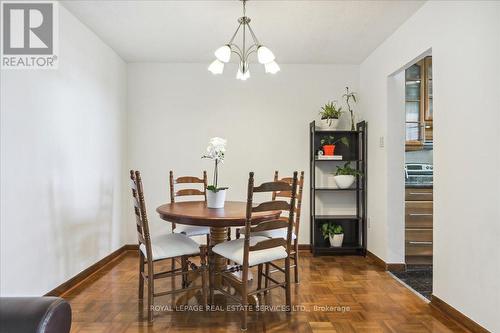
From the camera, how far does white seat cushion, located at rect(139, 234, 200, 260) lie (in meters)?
2.23

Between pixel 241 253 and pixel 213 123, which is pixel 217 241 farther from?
pixel 213 123

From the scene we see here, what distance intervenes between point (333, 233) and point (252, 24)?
2.50 m

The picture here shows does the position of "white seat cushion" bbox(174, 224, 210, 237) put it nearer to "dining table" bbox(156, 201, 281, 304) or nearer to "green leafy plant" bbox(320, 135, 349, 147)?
"dining table" bbox(156, 201, 281, 304)

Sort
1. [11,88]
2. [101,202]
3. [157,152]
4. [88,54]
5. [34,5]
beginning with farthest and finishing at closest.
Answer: [157,152]
[101,202]
[88,54]
[34,5]
[11,88]

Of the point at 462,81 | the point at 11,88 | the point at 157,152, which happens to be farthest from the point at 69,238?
the point at 462,81

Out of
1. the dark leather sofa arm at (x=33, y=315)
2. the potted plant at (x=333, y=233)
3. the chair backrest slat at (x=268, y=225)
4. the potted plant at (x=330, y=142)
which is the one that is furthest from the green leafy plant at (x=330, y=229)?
the dark leather sofa arm at (x=33, y=315)

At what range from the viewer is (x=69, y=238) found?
2.74m

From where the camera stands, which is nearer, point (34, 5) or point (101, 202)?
point (34, 5)

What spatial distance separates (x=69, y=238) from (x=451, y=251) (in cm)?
301

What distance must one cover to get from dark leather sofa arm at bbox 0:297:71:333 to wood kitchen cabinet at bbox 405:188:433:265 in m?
3.42

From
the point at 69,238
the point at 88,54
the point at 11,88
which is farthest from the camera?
the point at 88,54

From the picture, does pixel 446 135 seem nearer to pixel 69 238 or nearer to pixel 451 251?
pixel 451 251

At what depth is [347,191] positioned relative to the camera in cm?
404

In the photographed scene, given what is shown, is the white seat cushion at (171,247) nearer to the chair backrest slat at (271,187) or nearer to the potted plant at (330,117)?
the chair backrest slat at (271,187)
